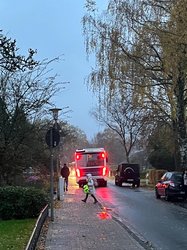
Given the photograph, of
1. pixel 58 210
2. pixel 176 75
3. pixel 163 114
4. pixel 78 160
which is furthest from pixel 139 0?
pixel 78 160

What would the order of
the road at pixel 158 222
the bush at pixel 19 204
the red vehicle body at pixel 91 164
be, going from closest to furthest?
the road at pixel 158 222, the bush at pixel 19 204, the red vehicle body at pixel 91 164

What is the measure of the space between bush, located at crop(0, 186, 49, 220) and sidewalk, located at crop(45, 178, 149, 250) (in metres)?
0.81

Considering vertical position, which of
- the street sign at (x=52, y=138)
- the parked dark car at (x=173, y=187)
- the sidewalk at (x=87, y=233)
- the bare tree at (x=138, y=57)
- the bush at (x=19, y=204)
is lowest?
the sidewalk at (x=87, y=233)

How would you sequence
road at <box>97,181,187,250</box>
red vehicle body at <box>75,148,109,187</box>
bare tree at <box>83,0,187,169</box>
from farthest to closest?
red vehicle body at <box>75,148,109,187</box> < bare tree at <box>83,0,187,169</box> < road at <box>97,181,187,250</box>

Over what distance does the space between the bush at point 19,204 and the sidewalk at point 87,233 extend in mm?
809

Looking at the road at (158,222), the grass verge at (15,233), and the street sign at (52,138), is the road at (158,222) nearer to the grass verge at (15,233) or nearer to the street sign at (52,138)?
the grass verge at (15,233)

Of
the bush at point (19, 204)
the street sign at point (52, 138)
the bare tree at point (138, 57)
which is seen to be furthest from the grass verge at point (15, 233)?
the bare tree at point (138, 57)

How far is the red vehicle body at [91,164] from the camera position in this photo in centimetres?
4506

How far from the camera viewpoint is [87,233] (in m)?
14.0

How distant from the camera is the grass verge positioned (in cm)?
1182

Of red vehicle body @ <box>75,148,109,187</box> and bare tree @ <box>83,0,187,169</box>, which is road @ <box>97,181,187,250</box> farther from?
red vehicle body @ <box>75,148,109,187</box>

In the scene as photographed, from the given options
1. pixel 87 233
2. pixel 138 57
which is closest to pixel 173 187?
pixel 138 57

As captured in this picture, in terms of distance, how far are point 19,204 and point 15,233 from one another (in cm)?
386

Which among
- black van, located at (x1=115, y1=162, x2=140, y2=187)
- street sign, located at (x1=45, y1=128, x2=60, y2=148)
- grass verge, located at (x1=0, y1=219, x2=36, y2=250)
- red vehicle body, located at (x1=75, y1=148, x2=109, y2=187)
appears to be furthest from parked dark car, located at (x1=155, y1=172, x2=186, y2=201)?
black van, located at (x1=115, y1=162, x2=140, y2=187)
